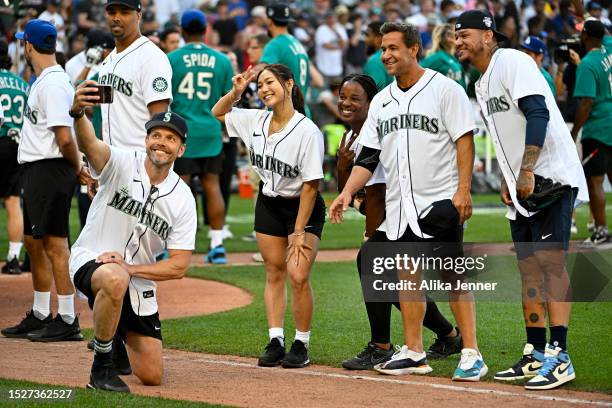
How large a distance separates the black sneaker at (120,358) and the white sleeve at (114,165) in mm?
1227

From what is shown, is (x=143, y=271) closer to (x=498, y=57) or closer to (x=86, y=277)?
(x=86, y=277)

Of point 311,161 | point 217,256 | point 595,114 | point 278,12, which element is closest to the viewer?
point 311,161

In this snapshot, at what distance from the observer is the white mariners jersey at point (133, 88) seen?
9.22 m

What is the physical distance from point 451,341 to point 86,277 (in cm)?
287

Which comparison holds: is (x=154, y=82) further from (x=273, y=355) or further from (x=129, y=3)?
(x=273, y=355)

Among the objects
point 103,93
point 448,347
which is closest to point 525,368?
point 448,347

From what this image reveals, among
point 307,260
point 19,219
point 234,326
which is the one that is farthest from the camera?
point 19,219

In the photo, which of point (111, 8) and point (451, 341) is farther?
point (111, 8)

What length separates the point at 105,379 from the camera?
720 cm

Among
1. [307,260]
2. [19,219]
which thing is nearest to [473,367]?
[307,260]

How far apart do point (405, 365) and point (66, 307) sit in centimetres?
307

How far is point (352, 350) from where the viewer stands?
868 centimetres
